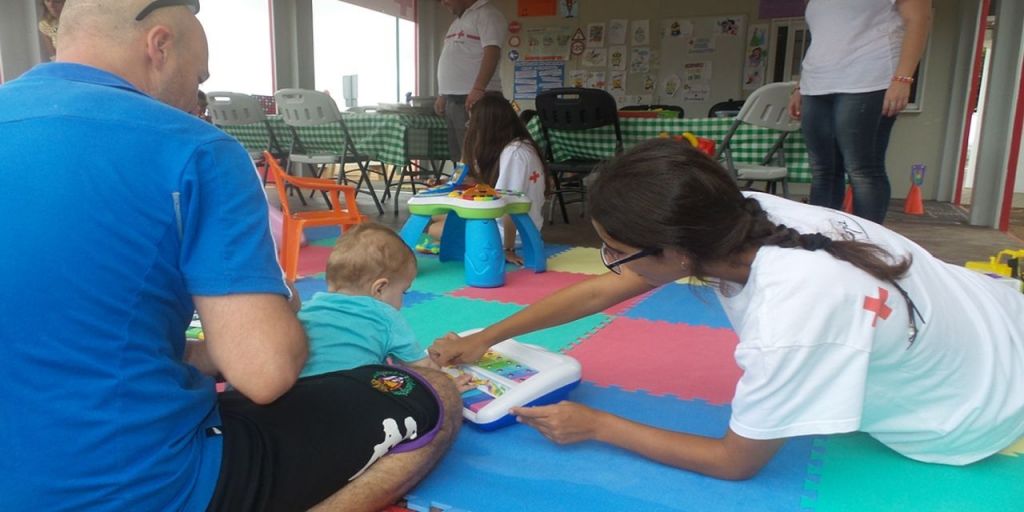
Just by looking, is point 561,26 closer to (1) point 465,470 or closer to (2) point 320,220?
(2) point 320,220

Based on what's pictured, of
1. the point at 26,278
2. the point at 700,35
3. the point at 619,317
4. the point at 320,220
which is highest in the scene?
the point at 700,35

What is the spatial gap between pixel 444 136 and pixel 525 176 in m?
2.35

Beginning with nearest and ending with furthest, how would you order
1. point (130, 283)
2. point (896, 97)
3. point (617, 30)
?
point (130, 283)
point (896, 97)
point (617, 30)

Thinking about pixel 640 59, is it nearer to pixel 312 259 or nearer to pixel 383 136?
pixel 383 136

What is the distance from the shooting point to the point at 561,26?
338 inches

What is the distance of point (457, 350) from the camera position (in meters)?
1.57

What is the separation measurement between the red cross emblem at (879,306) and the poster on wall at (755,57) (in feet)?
23.6

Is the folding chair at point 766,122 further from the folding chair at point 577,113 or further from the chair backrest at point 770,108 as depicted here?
the folding chair at point 577,113

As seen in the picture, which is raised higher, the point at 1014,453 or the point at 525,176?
the point at 525,176

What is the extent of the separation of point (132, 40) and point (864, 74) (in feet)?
8.15

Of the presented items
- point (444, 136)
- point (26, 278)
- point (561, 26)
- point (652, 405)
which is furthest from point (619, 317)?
point (561, 26)

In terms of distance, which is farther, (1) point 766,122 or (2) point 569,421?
(1) point 766,122

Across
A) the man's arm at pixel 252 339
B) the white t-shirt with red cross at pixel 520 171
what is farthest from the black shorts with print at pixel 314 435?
the white t-shirt with red cross at pixel 520 171

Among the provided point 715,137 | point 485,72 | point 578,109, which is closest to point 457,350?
point 485,72
